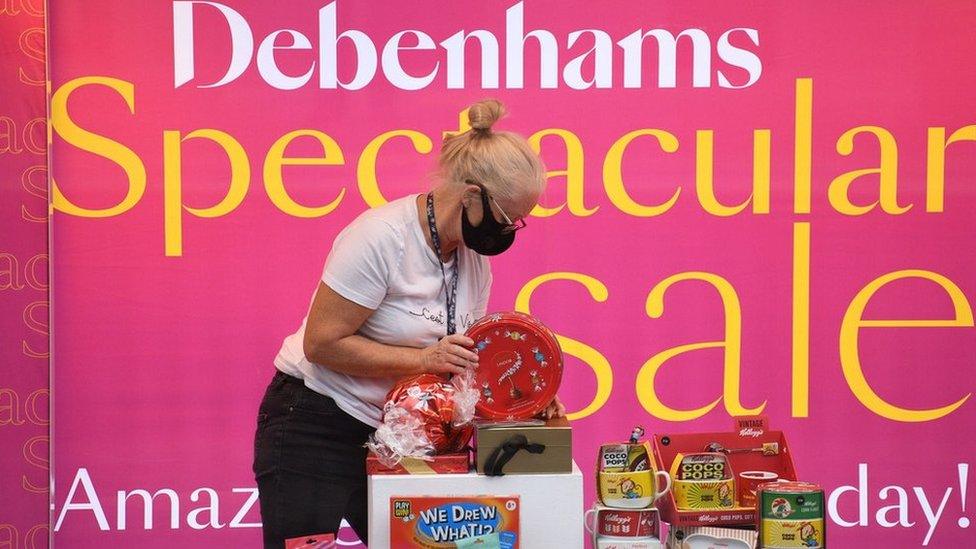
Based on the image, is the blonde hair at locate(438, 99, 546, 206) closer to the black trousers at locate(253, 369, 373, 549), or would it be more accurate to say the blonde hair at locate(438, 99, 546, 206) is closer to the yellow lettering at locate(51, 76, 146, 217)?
the black trousers at locate(253, 369, 373, 549)

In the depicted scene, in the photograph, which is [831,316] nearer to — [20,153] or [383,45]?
[383,45]

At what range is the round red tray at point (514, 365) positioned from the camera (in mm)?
2037

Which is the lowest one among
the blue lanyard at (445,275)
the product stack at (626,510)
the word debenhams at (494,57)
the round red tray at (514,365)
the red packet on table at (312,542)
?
the red packet on table at (312,542)

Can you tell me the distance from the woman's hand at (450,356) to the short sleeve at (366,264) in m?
0.15

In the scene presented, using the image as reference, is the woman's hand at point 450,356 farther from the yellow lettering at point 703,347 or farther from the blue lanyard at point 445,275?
the yellow lettering at point 703,347

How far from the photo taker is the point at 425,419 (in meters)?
1.93

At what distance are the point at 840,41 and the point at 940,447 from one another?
54.4 inches

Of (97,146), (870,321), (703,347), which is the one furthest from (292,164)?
(870,321)

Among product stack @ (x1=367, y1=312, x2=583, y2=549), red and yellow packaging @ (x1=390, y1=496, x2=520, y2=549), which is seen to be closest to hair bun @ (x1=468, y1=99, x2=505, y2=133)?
product stack @ (x1=367, y1=312, x2=583, y2=549)

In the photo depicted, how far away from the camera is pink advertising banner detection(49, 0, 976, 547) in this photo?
330cm

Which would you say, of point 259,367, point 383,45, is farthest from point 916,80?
point 259,367

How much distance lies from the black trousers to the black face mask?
0.45m

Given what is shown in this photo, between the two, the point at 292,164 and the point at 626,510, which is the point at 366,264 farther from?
the point at 292,164

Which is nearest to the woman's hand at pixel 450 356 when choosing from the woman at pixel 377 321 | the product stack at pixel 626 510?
the woman at pixel 377 321
